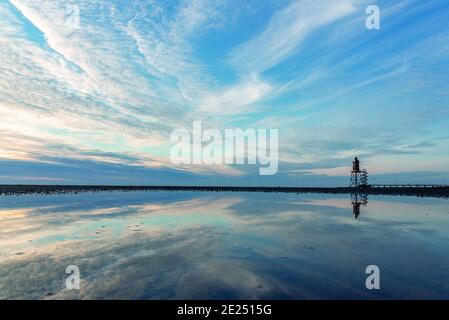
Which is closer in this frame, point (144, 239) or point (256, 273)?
point (256, 273)

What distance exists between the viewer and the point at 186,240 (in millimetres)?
20609

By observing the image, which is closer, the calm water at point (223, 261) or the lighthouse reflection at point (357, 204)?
the calm water at point (223, 261)

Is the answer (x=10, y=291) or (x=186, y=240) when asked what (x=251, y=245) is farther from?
(x=10, y=291)

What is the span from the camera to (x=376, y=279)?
1203 cm

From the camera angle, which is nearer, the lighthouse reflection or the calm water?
the calm water

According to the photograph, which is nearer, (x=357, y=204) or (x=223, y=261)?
(x=223, y=261)
